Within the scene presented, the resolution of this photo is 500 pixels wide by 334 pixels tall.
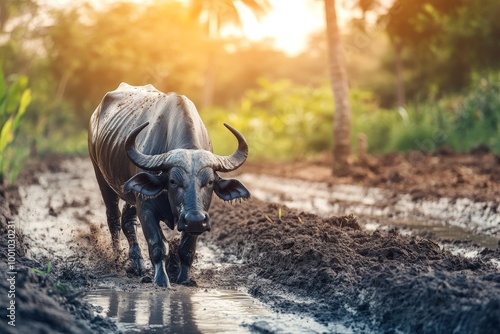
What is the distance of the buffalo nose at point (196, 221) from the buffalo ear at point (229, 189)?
0.72m

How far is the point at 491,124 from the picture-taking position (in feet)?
73.9

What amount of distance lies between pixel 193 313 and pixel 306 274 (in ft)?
4.47

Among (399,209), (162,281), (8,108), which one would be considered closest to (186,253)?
(162,281)

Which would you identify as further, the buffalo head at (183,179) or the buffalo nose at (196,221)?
the buffalo head at (183,179)

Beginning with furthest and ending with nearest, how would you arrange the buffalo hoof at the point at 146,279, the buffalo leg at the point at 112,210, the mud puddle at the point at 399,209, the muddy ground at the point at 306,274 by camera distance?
the mud puddle at the point at 399,209 < the buffalo leg at the point at 112,210 < the buffalo hoof at the point at 146,279 < the muddy ground at the point at 306,274

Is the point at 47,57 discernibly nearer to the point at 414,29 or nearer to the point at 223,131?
the point at 223,131

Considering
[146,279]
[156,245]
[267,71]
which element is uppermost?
[267,71]

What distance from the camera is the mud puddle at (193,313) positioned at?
19.6ft

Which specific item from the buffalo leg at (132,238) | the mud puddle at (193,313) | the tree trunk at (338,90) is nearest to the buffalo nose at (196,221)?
the mud puddle at (193,313)

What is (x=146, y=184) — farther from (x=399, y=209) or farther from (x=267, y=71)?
(x=267, y=71)

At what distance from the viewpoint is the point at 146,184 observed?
7.61 m

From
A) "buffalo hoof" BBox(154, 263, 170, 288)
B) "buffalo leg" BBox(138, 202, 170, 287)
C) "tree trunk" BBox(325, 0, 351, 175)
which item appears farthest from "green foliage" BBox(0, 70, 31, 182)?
"tree trunk" BBox(325, 0, 351, 175)

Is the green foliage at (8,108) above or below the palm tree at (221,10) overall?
below

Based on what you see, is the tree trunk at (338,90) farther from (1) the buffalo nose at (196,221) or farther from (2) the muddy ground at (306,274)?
(1) the buffalo nose at (196,221)
